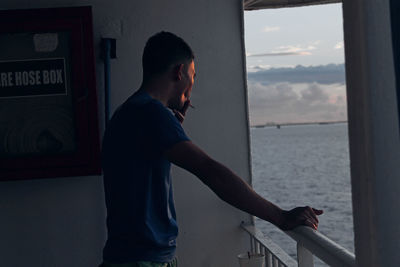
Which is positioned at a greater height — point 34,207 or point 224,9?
point 224,9

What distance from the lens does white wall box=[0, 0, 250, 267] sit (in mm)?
2904

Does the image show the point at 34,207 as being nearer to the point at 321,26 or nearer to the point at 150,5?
the point at 150,5

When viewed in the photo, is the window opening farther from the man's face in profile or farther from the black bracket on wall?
the man's face in profile

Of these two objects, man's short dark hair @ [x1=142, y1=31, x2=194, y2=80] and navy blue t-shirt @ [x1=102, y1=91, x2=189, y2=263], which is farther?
man's short dark hair @ [x1=142, y1=31, x2=194, y2=80]

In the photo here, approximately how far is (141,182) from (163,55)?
0.42 m

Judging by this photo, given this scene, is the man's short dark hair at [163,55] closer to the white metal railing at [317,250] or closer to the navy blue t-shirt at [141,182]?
the navy blue t-shirt at [141,182]

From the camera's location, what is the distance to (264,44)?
59.4 metres

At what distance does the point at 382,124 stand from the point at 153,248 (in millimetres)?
842

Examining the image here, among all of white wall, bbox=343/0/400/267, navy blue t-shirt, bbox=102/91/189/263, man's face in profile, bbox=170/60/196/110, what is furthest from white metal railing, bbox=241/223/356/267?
man's face in profile, bbox=170/60/196/110

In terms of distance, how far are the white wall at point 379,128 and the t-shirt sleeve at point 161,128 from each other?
648 millimetres

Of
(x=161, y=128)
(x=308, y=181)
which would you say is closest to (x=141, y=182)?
(x=161, y=128)

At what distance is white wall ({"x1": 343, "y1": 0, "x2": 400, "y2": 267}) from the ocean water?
1082 inches

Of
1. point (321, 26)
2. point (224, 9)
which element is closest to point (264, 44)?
point (321, 26)

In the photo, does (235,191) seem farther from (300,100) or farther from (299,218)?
(300,100)
